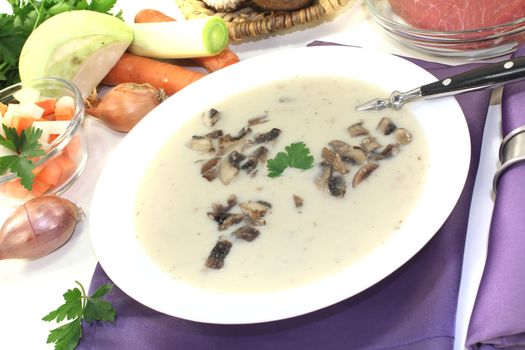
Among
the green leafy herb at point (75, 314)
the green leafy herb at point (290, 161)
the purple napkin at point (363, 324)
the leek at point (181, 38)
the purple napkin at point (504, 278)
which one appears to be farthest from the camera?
the leek at point (181, 38)

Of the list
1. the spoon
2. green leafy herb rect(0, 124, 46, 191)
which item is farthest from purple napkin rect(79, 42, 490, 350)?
green leafy herb rect(0, 124, 46, 191)

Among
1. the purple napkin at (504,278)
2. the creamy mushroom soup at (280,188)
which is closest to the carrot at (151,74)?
the creamy mushroom soup at (280,188)

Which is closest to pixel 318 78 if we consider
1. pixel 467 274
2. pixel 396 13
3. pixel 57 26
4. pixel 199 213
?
pixel 396 13

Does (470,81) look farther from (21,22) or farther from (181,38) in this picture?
(21,22)

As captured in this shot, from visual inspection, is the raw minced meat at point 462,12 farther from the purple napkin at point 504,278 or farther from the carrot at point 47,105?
the carrot at point 47,105

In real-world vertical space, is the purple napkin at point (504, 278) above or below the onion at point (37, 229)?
above

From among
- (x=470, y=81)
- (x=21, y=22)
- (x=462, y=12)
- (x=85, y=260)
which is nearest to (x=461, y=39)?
(x=462, y=12)

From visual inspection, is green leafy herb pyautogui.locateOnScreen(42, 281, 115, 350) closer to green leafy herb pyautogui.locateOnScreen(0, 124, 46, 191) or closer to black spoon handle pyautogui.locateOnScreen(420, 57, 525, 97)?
green leafy herb pyautogui.locateOnScreen(0, 124, 46, 191)
